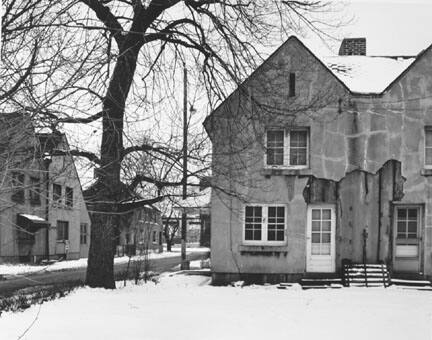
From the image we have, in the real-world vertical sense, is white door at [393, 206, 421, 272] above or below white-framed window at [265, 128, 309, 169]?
below

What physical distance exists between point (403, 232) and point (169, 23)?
26.1ft

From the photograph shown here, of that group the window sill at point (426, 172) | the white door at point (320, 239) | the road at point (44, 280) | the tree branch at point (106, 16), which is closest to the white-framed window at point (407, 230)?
the window sill at point (426, 172)

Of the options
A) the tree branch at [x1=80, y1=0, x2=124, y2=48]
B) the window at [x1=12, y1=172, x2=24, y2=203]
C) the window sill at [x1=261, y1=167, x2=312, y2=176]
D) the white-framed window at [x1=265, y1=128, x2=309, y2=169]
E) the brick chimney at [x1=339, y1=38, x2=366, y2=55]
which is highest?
the brick chimney at [x1=339, y1=38, x2=366, y2=55]

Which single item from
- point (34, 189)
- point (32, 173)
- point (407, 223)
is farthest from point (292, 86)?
point (34, 189)

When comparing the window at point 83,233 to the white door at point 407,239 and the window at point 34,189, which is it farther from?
the window at point 34,189

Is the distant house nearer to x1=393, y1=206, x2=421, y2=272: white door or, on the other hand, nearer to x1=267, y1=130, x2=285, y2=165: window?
x1=267, y1=130, x2=285, y2=165: window

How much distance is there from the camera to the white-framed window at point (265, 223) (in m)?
13.7

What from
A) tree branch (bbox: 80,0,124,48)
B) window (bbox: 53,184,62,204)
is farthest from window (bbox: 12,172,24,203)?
tree branch (bbox: 80,0,124,48)

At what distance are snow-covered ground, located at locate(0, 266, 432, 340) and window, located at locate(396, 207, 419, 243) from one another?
6.89 feet

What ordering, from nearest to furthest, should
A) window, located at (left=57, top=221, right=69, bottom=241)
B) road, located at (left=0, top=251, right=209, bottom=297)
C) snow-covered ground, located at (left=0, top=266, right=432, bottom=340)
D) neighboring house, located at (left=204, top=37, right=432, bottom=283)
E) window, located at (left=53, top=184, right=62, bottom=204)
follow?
window, located at (left=53, top=184, right=62, bottom=204)
snow-covered ground, located at (left=0, top=266, right=432, bottom=340)
road, located at (left=0, top=251, right=209, bottom=297)
neighboring house, located at (left=204, top=37, right=432, bottom=283)
window, located at (left=57, top=221, right=69, bottom=241)

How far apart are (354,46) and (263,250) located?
6549mm

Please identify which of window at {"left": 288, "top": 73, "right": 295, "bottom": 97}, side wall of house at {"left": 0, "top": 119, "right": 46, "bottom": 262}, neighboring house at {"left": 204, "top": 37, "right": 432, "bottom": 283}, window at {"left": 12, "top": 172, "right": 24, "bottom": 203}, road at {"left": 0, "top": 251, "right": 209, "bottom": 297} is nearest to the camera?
side wall of house at {"left": 0, "top": 119, "right": 46, "bottom": 262}

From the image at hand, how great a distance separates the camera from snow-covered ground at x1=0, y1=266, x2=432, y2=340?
683 centimetres

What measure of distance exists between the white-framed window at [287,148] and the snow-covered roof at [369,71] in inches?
70.8
